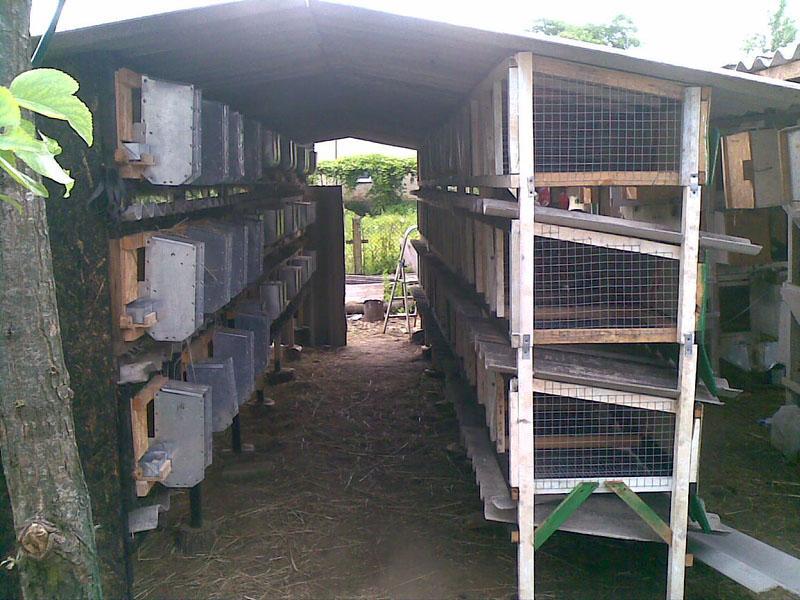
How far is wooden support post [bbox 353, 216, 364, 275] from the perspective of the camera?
15.4 meters

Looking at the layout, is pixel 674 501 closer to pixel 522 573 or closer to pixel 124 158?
pixel 522 573

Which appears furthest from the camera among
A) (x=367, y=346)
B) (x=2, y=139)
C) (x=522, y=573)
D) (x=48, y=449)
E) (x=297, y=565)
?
(x=367, y=346)

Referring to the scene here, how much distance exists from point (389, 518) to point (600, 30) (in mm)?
22829

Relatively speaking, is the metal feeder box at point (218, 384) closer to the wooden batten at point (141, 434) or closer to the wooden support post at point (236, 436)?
the wooden batten at point (141, 434)

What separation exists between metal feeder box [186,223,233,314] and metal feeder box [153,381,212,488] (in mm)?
512

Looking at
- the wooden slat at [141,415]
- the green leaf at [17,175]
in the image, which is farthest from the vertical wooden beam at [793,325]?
the green leaf at [17,175]

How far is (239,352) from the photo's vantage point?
5.14 m

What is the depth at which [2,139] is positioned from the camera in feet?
3.62

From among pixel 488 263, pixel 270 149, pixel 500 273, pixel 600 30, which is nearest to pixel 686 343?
pixel 500 273

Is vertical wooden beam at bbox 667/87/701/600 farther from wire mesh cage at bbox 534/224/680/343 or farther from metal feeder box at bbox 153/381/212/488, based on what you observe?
metal feeder box at bbox 153/381/212/488

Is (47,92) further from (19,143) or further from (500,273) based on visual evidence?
(500,273)

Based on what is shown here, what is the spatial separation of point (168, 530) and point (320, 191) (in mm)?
6015

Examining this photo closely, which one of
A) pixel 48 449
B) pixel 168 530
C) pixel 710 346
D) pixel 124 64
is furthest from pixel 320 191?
pixel 48 449

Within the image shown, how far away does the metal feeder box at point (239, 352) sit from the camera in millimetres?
5082
